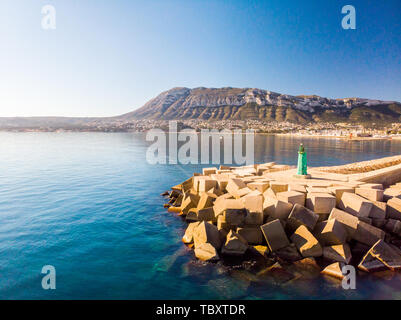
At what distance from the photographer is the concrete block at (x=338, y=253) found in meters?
7.49

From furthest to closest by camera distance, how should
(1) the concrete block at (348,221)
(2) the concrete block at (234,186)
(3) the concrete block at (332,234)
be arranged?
(2) the concrete block at (234,186) → (1) the concrete block at (348,221) → (3) the concrete block at (332,234)

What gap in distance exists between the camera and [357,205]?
898 cm

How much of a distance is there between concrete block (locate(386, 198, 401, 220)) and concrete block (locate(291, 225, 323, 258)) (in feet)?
12.4

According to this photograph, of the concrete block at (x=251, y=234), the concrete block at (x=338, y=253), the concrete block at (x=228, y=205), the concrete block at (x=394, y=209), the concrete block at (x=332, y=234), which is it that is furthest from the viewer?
the concrete block at (x=394, y=209)

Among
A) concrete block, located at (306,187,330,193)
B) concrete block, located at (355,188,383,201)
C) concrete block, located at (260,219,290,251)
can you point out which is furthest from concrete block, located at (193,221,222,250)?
concrete block, located at (355,188,383,201)

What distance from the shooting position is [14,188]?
685 inches

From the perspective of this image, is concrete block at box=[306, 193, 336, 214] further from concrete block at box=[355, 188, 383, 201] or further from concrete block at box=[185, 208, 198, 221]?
concrete block at box=[185, 208, 198, 221]

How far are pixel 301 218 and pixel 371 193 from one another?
136 inches

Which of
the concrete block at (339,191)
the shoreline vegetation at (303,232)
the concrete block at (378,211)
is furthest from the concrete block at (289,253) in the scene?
the concrete block at (378,211)

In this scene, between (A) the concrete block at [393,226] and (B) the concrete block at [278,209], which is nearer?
(A) the concrete block at [393,226]

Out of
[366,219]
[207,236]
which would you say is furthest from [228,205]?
[366,219]

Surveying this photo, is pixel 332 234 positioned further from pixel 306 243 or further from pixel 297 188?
pixel 297 188

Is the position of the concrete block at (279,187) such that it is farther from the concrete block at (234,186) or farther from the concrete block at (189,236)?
the concrete block at (189,236)

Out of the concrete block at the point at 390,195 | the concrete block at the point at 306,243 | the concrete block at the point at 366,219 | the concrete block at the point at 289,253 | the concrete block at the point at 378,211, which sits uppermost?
the concrete block at the point at 390,195
